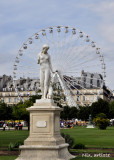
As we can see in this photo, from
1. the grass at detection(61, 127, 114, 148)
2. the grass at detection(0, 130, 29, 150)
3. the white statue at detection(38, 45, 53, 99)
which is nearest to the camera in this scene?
the white statue at detection(38, 45, 53, 99)

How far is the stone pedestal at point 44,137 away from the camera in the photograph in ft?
58.1

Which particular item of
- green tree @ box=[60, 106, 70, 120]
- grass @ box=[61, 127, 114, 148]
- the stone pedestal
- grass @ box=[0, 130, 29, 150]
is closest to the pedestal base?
the stone pedestal

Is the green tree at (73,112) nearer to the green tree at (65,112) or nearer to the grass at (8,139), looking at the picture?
the green tree at (65,112)

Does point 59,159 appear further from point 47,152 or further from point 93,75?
point 93,75

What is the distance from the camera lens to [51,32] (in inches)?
2594

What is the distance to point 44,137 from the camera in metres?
18.1

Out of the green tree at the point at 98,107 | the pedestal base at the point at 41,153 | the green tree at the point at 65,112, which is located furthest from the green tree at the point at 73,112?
the pedestal base at the point at 41,153

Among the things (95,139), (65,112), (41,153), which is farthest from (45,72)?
(65,112)

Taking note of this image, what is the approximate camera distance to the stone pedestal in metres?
17.7

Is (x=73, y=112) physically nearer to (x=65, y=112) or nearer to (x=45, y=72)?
(x=65, y=112)

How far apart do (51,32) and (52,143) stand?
4911 cm

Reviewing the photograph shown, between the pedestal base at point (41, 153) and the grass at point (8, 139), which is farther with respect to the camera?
the grass at point (8, 139)

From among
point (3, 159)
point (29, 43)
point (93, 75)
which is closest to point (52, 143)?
point (3, 159)

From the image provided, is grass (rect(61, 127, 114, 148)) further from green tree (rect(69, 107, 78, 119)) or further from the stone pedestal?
green tree (rect(69, 107, 78, 119))
